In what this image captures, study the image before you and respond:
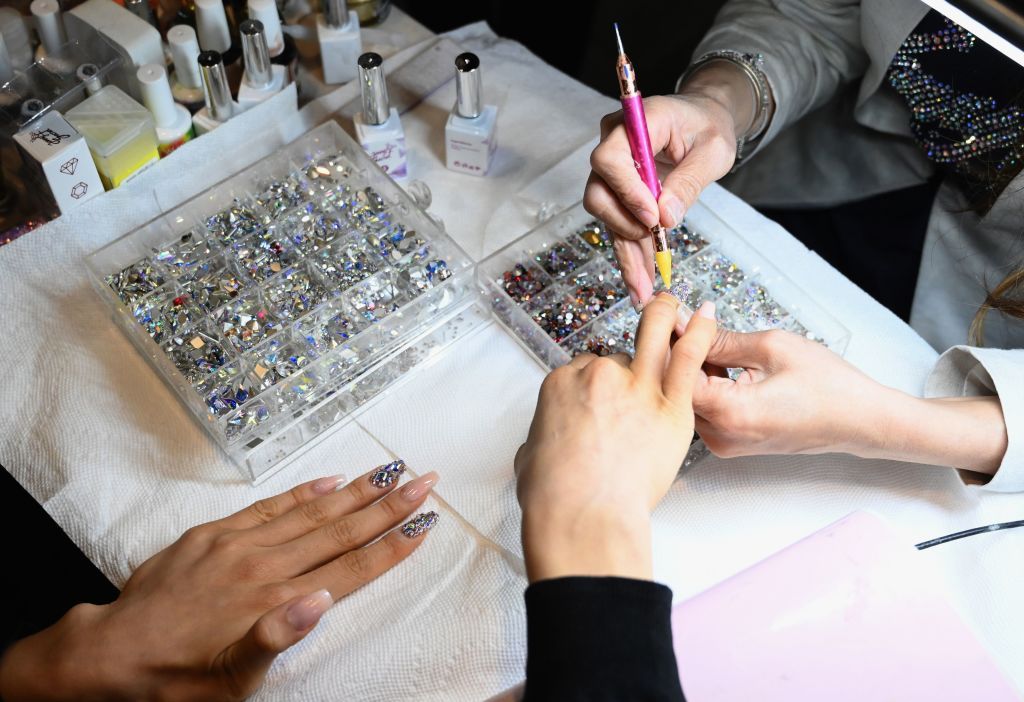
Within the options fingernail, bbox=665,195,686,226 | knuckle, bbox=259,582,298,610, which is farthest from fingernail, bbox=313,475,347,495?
fingernail, bbox=665,195,686,226

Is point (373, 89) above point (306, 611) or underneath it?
above

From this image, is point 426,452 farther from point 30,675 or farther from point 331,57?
point 331,57

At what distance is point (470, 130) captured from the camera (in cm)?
115

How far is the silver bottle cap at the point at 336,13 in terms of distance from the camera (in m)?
1.19

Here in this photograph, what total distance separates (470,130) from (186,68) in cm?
36

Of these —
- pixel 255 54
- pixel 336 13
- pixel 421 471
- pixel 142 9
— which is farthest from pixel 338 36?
pixel 421 471

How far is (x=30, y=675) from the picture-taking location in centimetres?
86

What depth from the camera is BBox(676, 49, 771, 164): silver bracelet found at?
3.79 ft

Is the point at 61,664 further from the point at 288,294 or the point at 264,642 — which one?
the point at 288,294

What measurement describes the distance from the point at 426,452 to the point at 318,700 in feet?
0.87

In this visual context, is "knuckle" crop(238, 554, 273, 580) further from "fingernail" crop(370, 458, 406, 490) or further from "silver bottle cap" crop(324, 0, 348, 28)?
"silver bottle cap" crop(324, 0, 348, 28)

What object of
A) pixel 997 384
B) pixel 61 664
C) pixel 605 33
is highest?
pixel 997 384

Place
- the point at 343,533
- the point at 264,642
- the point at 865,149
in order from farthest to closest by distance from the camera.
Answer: the point at 865,149
the point at 343,533
the point at 264,642

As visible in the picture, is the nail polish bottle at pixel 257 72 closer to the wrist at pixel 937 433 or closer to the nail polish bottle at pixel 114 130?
the nail polish bottle at pixel 114 130
